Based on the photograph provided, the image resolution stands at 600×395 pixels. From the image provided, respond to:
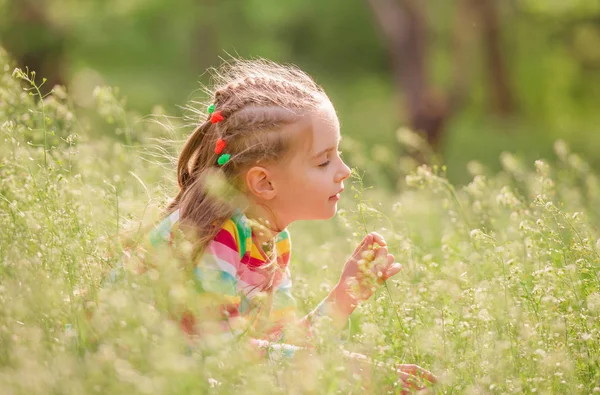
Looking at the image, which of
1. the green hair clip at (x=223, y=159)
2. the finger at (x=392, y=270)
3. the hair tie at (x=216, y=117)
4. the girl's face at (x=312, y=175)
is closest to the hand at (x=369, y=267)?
the finger at (x=392, y=270)

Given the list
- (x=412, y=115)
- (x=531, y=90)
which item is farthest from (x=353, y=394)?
(x=531, y=90)

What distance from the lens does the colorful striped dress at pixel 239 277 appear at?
9.60 feet

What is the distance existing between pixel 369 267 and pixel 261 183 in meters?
0.55

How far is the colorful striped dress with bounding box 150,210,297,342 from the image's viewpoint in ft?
9.60

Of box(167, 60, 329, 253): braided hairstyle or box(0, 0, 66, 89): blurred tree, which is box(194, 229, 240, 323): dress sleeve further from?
box(0, 0, 66, 89): blurred tree

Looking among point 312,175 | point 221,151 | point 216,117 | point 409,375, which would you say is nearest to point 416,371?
point 409,375

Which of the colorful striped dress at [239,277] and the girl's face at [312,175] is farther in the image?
the girl's face at [312,175]

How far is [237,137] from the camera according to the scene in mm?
3244

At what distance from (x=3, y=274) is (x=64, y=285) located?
202 millimetres

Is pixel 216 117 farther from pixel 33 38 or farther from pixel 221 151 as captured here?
pixel 33 38

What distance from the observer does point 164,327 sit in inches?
90.0

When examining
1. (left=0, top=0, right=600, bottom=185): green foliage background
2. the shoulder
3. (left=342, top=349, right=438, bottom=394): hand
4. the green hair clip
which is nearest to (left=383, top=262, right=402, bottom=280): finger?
(left=342, top=349, right=438, bottom=394): hand

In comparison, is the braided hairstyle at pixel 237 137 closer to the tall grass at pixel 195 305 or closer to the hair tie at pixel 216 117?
the hair tie at pixel 216 117

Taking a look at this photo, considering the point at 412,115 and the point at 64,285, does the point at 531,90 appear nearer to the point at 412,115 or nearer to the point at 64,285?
the point at 412,115
